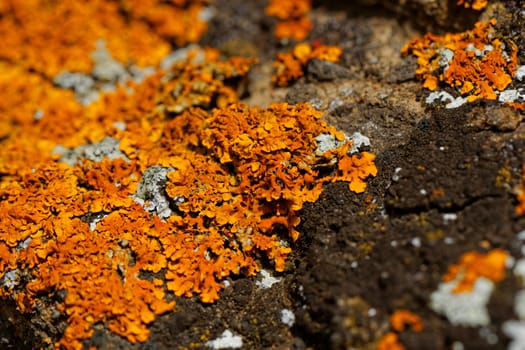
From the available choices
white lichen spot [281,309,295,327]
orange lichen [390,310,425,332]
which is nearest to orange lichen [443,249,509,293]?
orange lichen [390,310,425,332]

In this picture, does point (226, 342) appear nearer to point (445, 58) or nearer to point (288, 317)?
point (288, 317)

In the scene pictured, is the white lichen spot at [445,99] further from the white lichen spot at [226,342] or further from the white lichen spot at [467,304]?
the white lichen spot at [226,342]

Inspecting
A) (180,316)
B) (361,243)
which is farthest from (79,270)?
(361,243)

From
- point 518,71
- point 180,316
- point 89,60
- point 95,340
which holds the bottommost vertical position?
point 95,340

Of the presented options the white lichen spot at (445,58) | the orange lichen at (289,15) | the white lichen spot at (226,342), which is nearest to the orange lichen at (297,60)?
the orange lichen at (289,15)

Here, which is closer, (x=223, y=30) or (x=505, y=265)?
(x=505, y=265)

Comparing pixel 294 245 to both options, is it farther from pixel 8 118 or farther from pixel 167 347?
pixel 8 118
